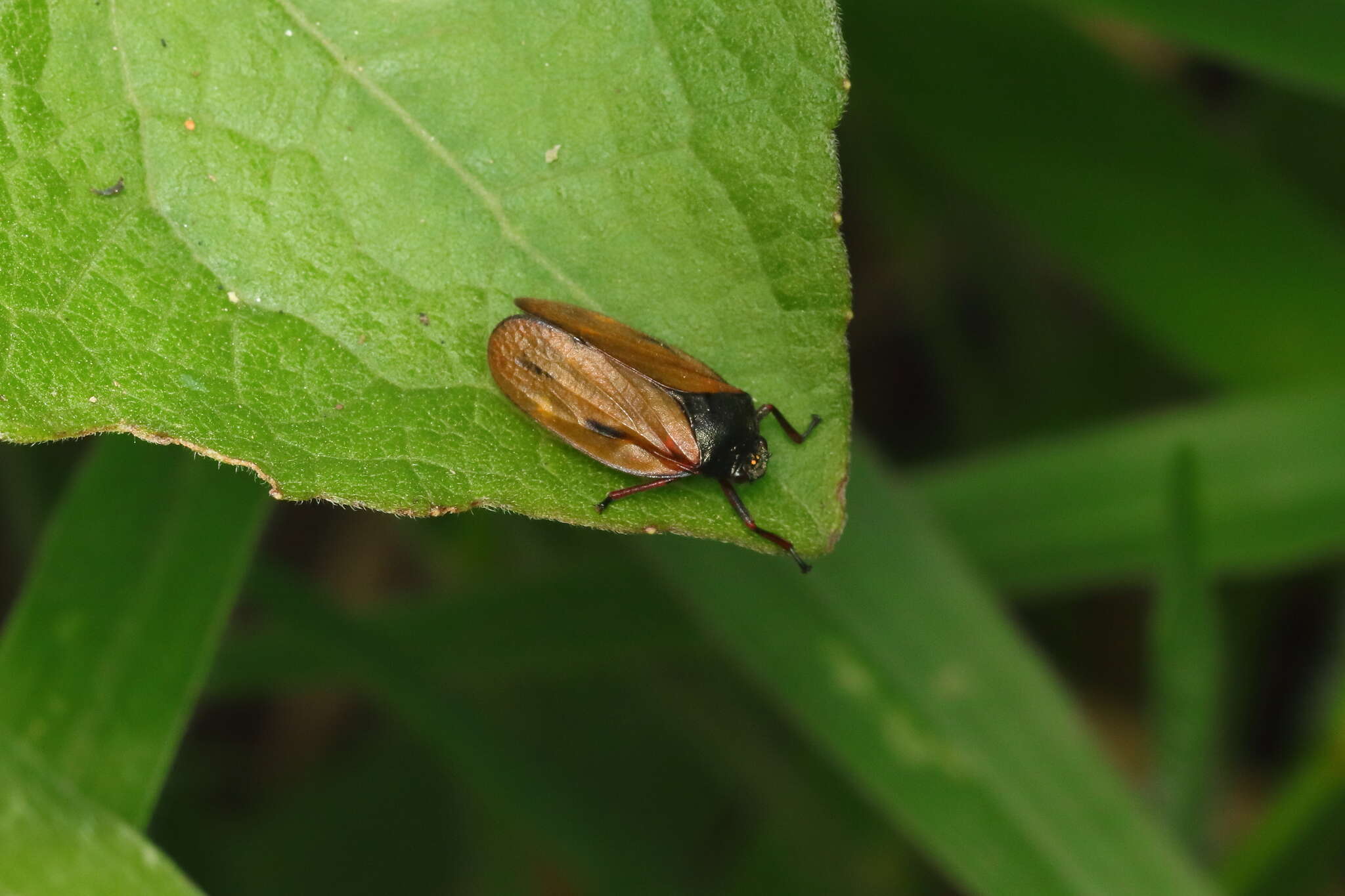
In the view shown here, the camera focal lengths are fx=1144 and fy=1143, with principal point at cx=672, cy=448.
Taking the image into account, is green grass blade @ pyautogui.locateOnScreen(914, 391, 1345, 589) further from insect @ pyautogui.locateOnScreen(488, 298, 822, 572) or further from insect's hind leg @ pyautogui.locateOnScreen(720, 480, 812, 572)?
insect's hind leg @ pyautogui.locateOnScreen(720, 480, 812, 572)

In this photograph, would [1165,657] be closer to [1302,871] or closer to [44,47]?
[1302,871]

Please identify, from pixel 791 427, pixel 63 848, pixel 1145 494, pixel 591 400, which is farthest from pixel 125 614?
pixel 1145 494

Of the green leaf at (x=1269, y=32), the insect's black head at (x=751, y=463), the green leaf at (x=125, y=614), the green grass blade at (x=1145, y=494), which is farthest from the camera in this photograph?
the green grass blade at (x=1145, y=494)

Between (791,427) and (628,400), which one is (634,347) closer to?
(628,400)

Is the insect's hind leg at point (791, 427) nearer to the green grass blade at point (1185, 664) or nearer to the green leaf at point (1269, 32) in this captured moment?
the green grass blade at point (1185, 664)

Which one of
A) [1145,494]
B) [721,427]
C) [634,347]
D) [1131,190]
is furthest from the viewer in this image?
[1131,190]

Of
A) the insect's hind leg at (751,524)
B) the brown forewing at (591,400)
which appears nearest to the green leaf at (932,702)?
the brown forewing at (591,400)

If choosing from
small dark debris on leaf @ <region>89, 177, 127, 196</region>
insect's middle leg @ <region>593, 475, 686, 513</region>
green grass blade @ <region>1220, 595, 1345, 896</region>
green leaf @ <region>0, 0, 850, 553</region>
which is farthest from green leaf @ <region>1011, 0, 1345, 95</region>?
small dark debris on leaf @ <region>89, 177, 127, 196</region>
